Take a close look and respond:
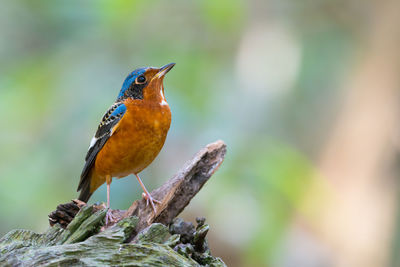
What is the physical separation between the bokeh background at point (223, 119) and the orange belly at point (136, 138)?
4.58 ft

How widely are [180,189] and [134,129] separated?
1.10 meters

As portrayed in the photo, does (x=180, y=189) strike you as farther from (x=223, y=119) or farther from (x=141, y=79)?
(x=223, y=119)

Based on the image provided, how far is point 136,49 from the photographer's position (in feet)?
29.8

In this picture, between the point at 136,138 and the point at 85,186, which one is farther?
the point at 85,186

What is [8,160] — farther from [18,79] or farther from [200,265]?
[200,265]

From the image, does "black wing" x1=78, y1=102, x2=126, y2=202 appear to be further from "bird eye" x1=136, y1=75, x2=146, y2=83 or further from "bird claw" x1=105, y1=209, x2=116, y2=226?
"bird claw" x1=105, y1=209, x2=116, y2=226

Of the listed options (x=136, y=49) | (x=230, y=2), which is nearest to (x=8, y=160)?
(x=136, y=49)

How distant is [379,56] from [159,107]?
18.3 feet

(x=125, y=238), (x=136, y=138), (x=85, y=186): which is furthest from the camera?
(x=85, y=186)

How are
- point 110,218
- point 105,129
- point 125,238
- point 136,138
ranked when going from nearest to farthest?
point 125,238, point 110,218, point 136,138, point 105,129

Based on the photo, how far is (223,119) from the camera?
369 inches

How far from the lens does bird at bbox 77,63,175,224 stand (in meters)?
5.43

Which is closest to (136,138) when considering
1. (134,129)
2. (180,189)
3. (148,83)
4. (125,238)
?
(134,129)

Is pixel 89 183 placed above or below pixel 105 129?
below
